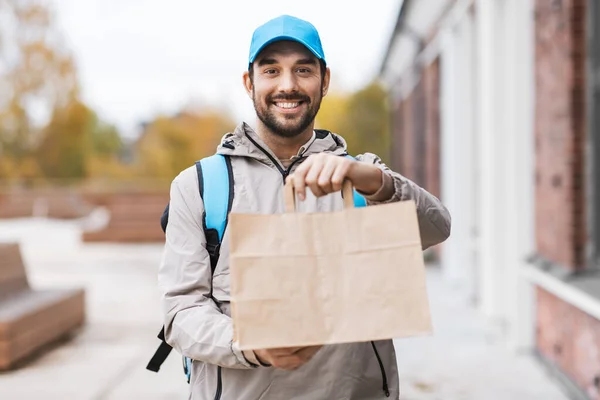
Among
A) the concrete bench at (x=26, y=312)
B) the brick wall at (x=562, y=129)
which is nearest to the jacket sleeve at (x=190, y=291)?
the brick wall at (x=562, y=129)

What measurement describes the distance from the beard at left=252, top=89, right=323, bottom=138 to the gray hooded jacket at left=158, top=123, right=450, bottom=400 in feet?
0.17

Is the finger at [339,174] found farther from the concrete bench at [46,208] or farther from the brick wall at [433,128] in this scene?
the concrete bench at [46,208]

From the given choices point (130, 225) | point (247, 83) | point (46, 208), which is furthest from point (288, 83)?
point (46, 208)

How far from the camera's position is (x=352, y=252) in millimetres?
1479

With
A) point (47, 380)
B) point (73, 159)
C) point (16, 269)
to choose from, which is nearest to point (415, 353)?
point (47, 380)

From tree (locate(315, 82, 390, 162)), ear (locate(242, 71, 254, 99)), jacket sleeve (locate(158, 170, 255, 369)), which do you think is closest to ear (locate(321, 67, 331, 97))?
ear (locate(242, 71, 254, 99))

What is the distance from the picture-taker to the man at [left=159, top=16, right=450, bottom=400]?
1.66 meters

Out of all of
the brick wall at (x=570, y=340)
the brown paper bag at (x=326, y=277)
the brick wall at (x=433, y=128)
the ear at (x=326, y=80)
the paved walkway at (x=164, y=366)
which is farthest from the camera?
the brick wall at (x=433, y=128)

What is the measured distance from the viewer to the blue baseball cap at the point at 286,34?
67.9 inches

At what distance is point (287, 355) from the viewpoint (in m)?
1.49

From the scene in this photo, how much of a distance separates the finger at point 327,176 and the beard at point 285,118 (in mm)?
321

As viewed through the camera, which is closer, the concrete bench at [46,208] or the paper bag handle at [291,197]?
the paper bag handle at [291,197]

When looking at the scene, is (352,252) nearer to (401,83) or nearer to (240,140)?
(240,140)

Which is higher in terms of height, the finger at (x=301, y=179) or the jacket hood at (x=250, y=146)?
the jacket hood at (x=250, y=146)
